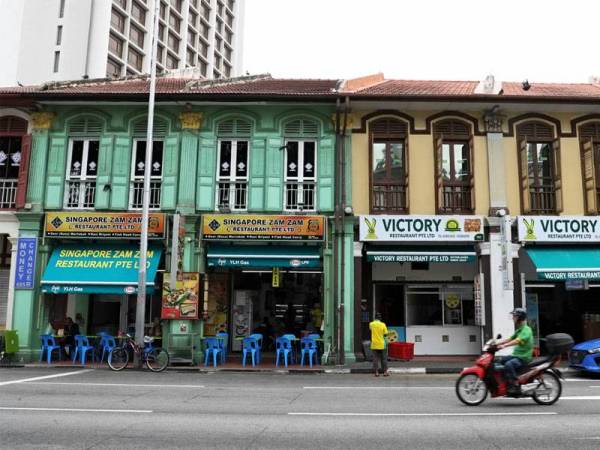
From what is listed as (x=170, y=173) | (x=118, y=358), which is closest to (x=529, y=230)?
(x=170, y=173)

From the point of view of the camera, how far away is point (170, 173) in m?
18.0

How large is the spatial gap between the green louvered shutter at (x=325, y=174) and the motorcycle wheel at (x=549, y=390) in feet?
30.5

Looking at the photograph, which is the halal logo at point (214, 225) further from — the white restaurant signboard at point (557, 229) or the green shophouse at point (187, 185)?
the white restaurant signboard at point (557, 229)

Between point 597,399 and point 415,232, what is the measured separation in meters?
8.12

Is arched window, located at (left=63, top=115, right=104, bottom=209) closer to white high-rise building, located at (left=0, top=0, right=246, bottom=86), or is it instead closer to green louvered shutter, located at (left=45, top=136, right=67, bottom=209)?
green louvered shutter, located at (left=45, top=136, right=67, bottom=209)

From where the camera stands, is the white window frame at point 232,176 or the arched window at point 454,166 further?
the white window frame at point 232,176

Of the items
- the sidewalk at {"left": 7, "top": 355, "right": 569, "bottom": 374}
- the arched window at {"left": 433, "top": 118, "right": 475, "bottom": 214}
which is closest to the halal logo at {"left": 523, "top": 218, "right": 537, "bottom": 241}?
the arched window at {"left": 433, "top": 118, "right": 475, "bottom": 214}

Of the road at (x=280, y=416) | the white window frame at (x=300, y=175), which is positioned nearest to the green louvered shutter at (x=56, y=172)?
the road at (x=280, y=416)

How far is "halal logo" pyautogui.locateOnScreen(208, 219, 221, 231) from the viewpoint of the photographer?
17.3 metres

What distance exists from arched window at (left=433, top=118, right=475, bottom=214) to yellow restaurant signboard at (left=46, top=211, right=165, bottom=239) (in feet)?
29.3

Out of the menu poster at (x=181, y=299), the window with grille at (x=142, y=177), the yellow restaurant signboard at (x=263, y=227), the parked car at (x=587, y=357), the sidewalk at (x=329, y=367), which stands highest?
the window with grille at (x=142, y=177)

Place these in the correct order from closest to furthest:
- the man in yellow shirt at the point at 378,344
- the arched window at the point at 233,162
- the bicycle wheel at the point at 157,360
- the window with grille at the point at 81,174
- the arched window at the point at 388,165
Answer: the man in yellow shirt at the point at 378,344
the bicycle wheel at the point at 157,360
the arched window at the point at 388,165
the arched window at the point at 233,162
the window with grille at the point at 81,174

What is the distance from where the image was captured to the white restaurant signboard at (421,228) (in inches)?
682

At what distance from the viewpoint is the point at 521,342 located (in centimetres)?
951
